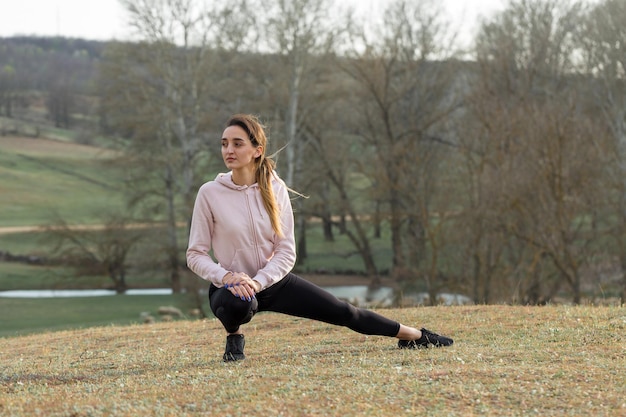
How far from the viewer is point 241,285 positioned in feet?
24.2

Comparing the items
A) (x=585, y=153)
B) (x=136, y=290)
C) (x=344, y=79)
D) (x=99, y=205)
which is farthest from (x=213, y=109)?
(x=99, y=205)

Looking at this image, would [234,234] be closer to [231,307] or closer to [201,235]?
[201,235]

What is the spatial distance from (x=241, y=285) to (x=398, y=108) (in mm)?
45332

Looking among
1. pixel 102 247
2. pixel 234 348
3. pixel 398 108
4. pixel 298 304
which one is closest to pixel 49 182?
pixel 102 247

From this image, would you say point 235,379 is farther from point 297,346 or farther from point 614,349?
point 614,349

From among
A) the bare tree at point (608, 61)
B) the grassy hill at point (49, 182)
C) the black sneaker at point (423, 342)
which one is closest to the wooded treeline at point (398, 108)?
the bare tree at point (608, 61)

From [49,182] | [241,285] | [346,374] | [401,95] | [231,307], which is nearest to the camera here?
[346,374]

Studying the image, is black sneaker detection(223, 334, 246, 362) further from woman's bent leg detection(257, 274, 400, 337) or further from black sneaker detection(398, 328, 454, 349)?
black sneaker detection(398, 328, 454, 349)

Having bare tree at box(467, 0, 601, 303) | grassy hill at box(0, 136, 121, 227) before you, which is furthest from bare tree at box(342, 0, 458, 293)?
grassy hill at box(0, 136, 121, 227)

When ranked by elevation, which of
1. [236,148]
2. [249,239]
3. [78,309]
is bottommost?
[78,309]

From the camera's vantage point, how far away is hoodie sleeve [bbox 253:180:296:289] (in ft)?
24.9

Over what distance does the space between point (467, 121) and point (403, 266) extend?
768cm

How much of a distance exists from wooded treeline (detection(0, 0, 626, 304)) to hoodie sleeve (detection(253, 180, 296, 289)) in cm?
2602

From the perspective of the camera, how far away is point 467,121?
137ft
